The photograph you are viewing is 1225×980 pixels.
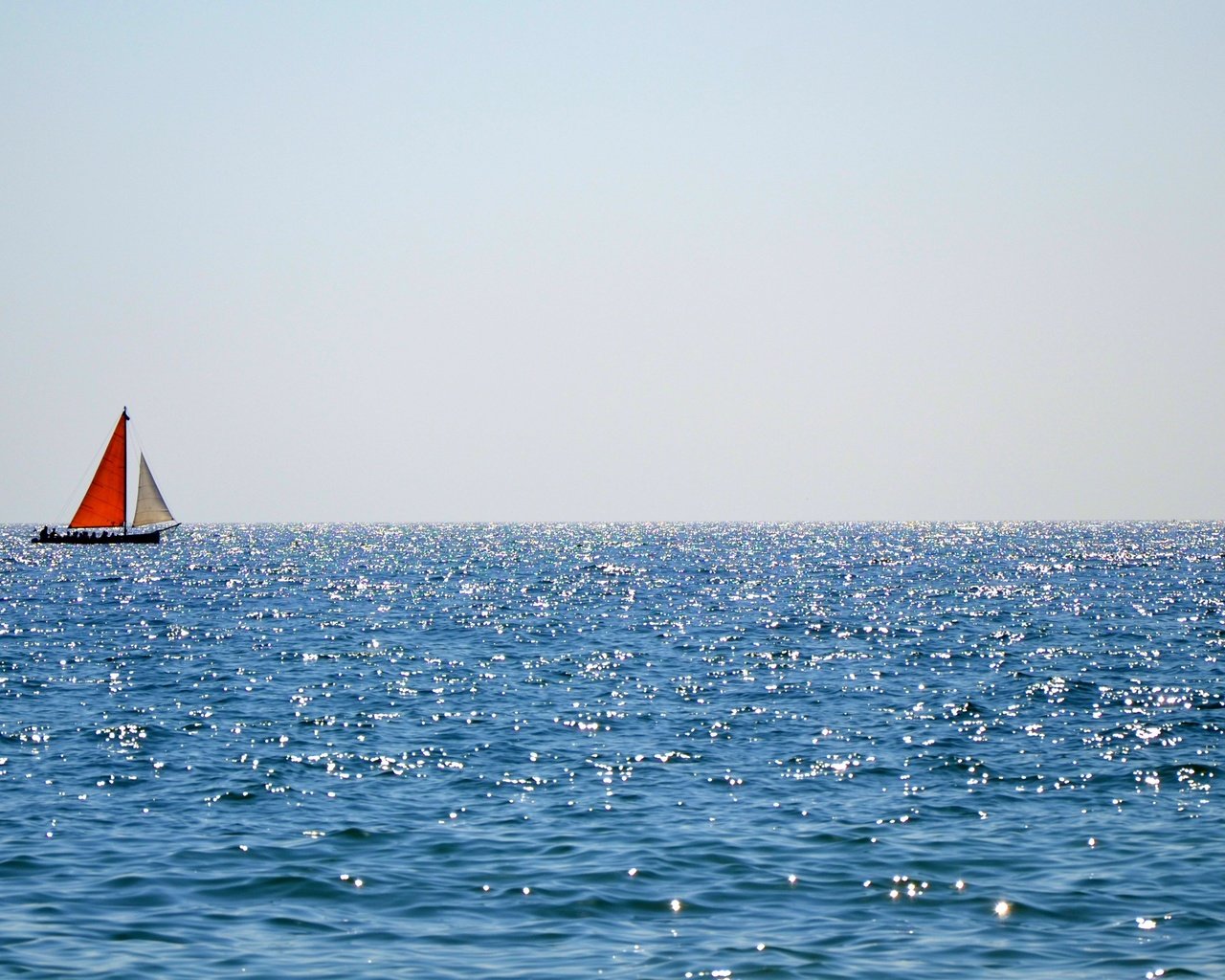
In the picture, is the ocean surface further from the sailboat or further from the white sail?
the white sail

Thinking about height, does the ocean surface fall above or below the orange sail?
below

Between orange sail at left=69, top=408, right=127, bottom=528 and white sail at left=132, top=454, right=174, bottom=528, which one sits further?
white sail at left=132, top=454, right=174, bottom=528

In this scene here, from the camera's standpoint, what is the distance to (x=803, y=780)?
24.8 metres

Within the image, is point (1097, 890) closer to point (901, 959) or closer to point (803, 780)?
point (901, 959)

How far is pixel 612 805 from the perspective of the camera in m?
22.7

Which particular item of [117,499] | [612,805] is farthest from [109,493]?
[612,805]

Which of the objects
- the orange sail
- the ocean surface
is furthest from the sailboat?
the ocean surface

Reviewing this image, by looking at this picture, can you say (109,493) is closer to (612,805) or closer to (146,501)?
(146,501)

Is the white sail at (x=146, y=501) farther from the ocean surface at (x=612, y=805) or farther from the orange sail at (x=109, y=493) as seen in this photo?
the ocean surface at (x=612, y=805)

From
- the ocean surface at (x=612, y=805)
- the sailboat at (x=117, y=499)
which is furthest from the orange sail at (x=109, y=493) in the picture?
the ocean surface at (x=612, y=805)

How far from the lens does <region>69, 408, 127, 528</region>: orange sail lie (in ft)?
449

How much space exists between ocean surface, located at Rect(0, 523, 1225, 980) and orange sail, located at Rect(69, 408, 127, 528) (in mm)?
87221

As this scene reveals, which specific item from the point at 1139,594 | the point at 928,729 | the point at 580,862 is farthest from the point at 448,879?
the point at 1139,594

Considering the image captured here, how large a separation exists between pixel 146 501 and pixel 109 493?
253 inches
